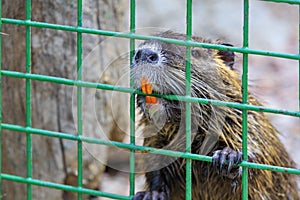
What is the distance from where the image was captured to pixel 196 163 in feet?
12.8

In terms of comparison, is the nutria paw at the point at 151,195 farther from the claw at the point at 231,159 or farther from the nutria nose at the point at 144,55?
the nutria nose at the point at 144,55

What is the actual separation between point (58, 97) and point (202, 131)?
3.72 feet

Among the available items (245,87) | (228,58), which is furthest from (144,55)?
(228,58)

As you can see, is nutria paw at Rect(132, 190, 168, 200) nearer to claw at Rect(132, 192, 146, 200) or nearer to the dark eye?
claw at Rect(132, 192, 146, 200)

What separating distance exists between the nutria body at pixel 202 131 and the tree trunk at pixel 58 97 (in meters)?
0.67

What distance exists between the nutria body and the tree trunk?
2.20 feet

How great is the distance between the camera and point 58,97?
14.8 feet

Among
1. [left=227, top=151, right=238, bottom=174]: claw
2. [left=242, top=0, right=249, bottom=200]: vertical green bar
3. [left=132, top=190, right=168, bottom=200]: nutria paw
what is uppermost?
[left=242, top=0, right=249, bottom=200]: vertical green bar

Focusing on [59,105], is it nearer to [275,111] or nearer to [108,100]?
[108,100]

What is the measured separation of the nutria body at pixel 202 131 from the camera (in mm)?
3387

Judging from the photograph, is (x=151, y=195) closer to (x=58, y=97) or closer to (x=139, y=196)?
(x=139, y=196)

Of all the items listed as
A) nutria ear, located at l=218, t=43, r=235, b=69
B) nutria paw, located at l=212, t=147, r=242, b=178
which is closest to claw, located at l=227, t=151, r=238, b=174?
nutria paw, located at l=212, t=147, r=242, b=178

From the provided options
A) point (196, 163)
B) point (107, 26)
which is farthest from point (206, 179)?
point (107, 26)

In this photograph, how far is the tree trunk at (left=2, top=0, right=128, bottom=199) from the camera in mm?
4355
